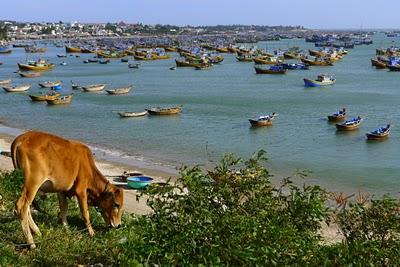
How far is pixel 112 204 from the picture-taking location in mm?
7750

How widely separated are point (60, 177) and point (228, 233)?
2.88m

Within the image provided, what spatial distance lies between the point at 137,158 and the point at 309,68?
51625 millimetres

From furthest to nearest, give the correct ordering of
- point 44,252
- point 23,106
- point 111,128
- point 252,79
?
point 252,79
point 23,106
point 111,128
point 44,252

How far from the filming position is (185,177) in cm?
572

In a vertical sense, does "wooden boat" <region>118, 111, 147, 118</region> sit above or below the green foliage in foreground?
below

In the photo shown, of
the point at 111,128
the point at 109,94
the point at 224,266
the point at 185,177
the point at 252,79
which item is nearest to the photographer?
the point at 224,266

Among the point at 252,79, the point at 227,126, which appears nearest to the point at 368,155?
the point at 227,126

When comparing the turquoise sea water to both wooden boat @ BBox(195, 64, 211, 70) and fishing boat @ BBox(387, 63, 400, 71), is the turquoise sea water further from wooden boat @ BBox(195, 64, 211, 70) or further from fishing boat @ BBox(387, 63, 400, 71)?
wooden boat @ BBox(195, 64, 211, 70)

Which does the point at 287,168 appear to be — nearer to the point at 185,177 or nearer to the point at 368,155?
the point at 368,155

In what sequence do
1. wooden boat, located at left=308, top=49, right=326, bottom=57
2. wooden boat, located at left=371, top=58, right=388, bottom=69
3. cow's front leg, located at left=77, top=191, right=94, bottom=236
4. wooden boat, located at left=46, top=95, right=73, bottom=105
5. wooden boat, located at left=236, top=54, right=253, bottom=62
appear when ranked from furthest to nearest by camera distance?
wooden boat, located at left=308, top=49, right=326, bottom=57
wooden boat, located at left=236, top=54, right=253, bottom=62
wooden boat, located at left=371, top=58, right=388, bottom=69
wooden boat, located at left=46, top=95, right=73, bottom=105
cow's front leg, located at left=77, top=191, right=94, bottom=236

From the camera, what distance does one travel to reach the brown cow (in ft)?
22.9

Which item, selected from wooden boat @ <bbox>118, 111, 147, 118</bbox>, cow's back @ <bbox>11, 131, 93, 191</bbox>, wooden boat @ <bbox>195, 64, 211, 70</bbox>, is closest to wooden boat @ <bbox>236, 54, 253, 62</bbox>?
wooden boat @ <bbox>195, 64, 211, 70</bbox>

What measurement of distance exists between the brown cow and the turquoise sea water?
217 inches

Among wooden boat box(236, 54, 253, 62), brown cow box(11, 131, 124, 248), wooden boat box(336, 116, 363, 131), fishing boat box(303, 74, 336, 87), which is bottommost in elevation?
wooden boat box(236, 54, 253, 62)
